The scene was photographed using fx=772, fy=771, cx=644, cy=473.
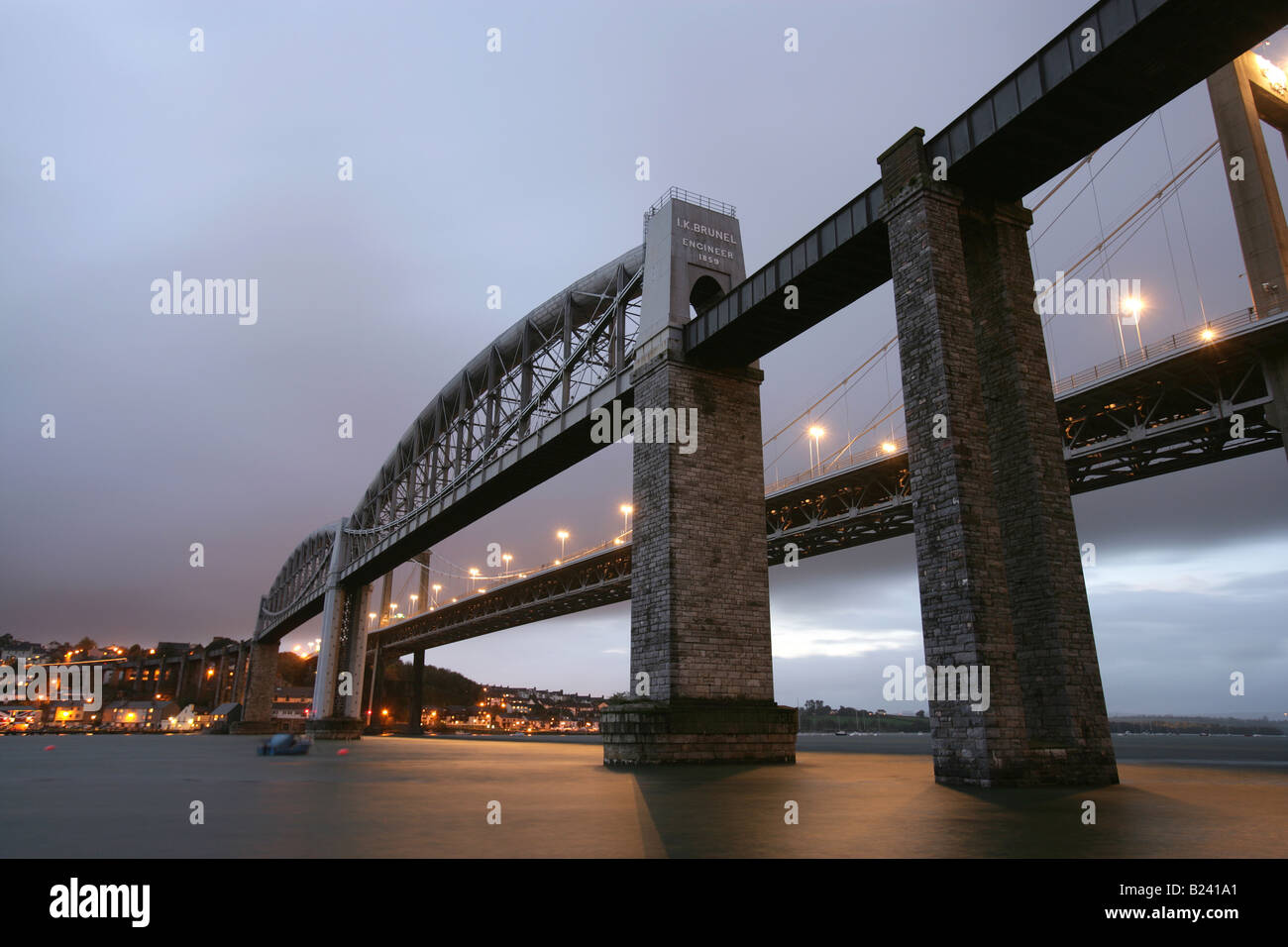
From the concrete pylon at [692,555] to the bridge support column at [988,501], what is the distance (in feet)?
33.2

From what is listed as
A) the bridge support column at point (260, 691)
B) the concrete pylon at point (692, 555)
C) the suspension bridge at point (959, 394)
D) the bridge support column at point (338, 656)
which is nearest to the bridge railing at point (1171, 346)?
the suspension bridge at point (959, 394)

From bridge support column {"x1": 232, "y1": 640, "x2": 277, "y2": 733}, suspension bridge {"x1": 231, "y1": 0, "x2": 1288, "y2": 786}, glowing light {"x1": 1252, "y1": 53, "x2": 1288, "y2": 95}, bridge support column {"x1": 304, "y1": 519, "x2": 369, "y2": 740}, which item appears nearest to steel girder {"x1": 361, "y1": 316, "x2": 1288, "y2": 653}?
suspension bridge {"x1": 231, "y1": 0, "x2": 1288, "y2": 786}

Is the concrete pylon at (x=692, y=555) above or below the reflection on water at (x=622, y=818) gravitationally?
above

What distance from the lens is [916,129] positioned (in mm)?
20844

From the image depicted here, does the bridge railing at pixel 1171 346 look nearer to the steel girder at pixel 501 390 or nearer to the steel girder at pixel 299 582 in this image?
the steel girder at pixel 501 390

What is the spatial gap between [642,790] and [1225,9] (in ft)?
67.8

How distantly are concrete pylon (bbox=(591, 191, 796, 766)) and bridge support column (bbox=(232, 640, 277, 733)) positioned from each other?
83278 mm

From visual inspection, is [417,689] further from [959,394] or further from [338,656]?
[959,394]

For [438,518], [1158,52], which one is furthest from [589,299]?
[1158,52]

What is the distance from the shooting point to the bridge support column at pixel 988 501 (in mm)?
16797

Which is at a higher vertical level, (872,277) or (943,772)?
(872,277)
